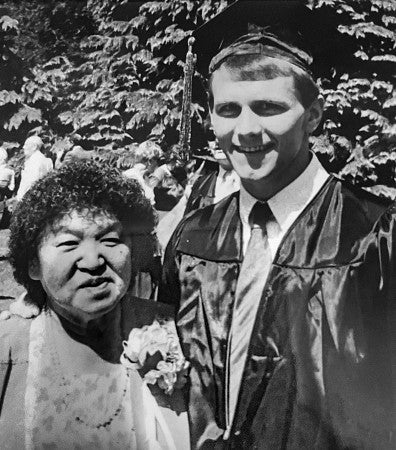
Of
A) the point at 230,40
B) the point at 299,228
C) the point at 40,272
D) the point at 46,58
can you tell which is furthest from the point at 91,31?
the point at 299,228

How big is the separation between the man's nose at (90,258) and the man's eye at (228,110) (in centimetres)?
63

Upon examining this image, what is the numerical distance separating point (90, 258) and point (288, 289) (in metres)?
0.68

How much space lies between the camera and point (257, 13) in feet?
7.19

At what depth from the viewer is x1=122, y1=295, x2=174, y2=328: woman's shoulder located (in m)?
2.29

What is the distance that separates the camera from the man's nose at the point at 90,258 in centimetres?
220

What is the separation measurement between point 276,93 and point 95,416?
1294 millimetres

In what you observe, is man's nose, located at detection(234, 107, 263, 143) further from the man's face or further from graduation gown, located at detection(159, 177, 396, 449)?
graduation gown, located at detection(159, 177, 396, 449)

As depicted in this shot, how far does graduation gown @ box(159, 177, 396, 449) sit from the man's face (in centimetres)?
19

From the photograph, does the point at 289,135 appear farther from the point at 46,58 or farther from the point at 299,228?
the point at 46,58

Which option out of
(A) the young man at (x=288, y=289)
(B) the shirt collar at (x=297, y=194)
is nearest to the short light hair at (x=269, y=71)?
(A) the young man at (x=288, y=289)

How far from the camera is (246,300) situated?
87.5 inches

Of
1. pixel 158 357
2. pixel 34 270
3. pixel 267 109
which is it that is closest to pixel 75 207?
pixel 34 270

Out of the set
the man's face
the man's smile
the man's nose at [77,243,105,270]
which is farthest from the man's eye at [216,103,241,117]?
the man's nose at [77,243,105,270]

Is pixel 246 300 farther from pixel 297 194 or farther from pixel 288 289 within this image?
pixel 297 194
